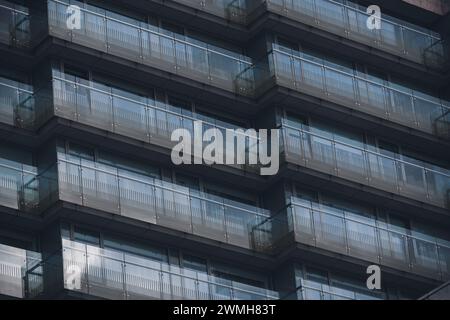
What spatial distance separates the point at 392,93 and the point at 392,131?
171 cm

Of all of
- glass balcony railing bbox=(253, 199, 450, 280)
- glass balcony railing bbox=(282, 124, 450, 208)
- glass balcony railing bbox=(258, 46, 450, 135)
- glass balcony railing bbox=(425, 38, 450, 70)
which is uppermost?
glass balcony railing bbox=(425, 38, 450, 70)

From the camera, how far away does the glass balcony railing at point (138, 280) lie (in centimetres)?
7300

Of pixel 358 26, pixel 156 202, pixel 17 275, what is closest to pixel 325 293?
Answer: pixel 156 202

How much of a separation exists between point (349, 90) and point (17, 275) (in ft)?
59.6

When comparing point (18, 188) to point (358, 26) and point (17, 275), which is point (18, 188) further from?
point (358, 26)

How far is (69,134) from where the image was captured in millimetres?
76750

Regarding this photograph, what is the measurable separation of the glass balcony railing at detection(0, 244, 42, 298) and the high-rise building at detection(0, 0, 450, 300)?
0.07 metres

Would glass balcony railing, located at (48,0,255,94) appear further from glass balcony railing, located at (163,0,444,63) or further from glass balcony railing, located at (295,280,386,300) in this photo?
glass balcony railing, located at (295,280,386,300)

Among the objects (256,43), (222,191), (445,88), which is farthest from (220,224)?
(445,88)

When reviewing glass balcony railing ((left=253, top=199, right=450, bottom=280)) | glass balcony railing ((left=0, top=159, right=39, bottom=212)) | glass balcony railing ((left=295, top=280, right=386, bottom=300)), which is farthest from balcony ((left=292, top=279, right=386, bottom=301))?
glass balcony railing ((left=0, top=159, right=39, bottom=212))

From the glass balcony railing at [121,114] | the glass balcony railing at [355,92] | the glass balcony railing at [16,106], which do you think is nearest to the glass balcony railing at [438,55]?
the glass balcony railing at [355,92]

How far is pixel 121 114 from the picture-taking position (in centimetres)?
7800

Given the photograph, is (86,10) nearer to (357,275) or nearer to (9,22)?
(9,22)

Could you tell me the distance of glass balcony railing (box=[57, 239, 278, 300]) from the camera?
73000mm
